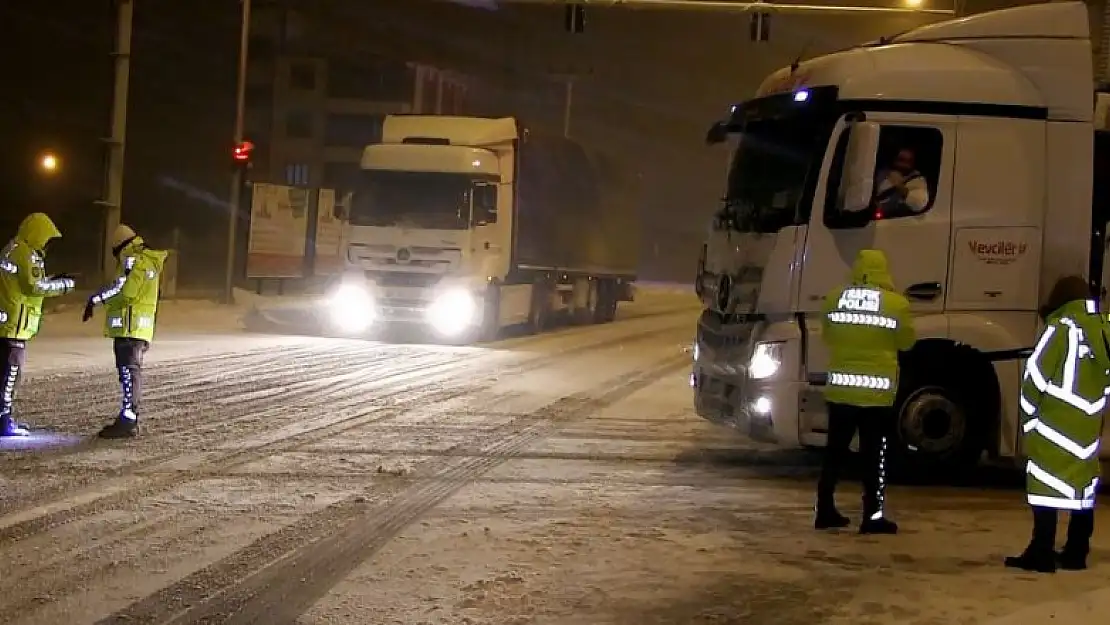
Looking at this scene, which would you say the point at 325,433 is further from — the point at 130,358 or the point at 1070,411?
the point at 1070,411

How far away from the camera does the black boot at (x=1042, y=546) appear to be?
7.36m

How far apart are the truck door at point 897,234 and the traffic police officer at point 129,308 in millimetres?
5418

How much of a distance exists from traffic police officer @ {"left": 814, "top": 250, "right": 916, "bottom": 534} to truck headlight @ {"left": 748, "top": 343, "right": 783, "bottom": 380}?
1311mm

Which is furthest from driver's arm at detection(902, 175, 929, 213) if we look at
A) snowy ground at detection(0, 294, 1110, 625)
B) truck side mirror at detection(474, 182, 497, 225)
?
truck side mirror at detection(474, 182, 497, 225)

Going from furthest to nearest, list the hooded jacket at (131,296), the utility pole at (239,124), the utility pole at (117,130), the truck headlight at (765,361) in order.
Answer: the utility pole at (239,124)
the utility pole at (117,130)
the hooded jacket at (131,296)
the truck headlight at (765,361)

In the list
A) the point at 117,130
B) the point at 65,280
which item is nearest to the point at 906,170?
the point at 65,280

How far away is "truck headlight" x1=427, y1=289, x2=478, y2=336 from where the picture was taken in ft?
71.4

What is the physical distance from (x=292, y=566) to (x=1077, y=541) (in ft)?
15.0

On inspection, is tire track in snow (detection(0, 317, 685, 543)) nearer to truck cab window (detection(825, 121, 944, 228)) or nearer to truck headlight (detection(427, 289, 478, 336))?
truck headlight (detection(427, 289, 478, 336))

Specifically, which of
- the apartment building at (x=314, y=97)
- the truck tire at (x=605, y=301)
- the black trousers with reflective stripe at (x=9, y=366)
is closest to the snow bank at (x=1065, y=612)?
the black trousers with reflective stripe at (x=9, y=366)

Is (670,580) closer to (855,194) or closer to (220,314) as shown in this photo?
(855,194)

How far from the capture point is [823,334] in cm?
841

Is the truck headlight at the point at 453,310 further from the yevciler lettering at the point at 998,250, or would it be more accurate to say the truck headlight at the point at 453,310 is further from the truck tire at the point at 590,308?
the yevciler lettering at the point at 998,250

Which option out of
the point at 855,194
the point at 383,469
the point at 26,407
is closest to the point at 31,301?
the point at 26,407
